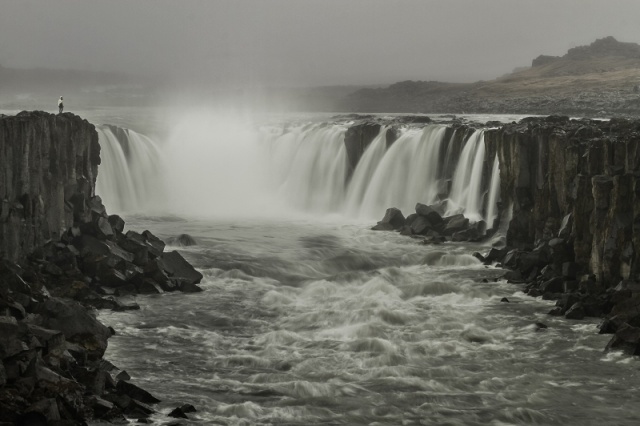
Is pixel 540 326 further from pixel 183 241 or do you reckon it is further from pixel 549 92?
pixel 549 92

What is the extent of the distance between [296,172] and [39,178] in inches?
1347

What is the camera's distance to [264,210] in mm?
72500

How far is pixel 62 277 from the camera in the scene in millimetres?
39938

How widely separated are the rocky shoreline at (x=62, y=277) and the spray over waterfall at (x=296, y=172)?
57.8ft

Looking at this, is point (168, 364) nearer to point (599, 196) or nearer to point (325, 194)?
point (599, 196)

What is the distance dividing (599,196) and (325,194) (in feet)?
106

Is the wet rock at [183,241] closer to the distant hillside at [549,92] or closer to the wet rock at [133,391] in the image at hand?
→ the wet rock at [133,391]

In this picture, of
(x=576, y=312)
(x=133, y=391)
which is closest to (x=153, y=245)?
(x=133, y=391)

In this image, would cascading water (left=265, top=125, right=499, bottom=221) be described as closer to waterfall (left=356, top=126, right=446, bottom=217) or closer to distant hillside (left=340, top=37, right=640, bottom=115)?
waterfall (left=356, top=126, right=446, bottom=217)

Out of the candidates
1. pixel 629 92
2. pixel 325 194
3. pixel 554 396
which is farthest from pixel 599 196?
pixel 629 92

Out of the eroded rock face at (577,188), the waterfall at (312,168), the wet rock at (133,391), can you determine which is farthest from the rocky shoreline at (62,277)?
the waterfall at (312,168)

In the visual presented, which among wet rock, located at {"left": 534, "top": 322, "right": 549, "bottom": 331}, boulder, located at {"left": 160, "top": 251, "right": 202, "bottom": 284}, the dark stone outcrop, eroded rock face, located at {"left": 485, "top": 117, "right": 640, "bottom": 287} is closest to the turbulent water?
wet rock, located at {"left": 534, "top": 322, "right": 549, "bottom": 331}

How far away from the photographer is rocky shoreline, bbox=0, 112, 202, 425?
84.1ft

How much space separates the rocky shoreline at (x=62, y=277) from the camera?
1009 inches
